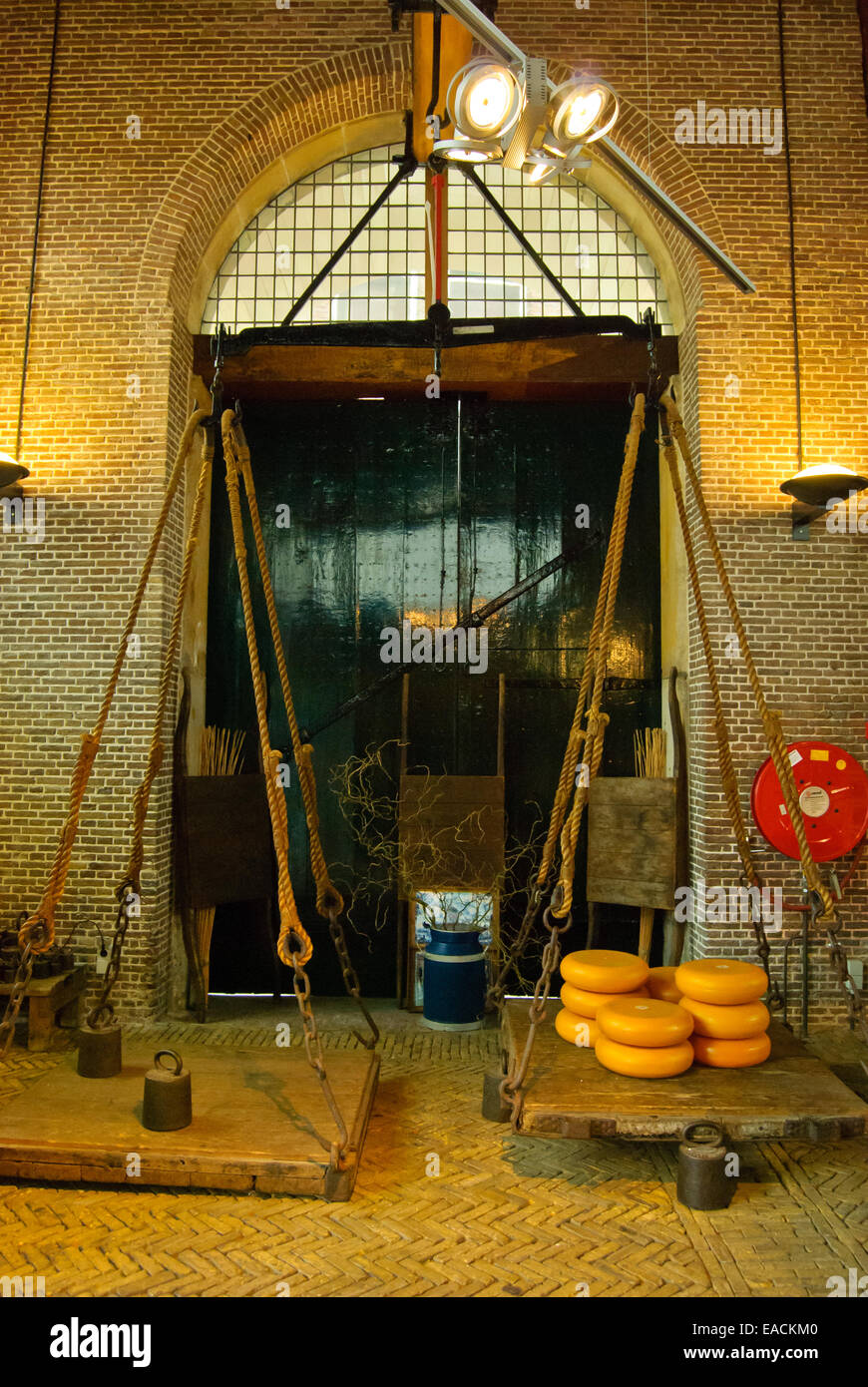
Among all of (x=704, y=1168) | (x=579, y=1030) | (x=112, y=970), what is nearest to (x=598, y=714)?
(x=579, y=1030)

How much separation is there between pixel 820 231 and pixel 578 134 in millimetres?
3310

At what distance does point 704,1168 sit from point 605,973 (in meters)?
0.98

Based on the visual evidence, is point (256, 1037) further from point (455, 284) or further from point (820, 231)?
point (820, 231)

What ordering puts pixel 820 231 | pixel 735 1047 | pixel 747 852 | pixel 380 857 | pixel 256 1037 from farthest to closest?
pixel 380 857, pixel 820 231, pixel 256 1037, pixel 747 852, pixel 735 1047

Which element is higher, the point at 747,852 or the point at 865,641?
the point at 865,641

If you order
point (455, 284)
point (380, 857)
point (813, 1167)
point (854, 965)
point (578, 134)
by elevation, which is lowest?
point (813, 1167)

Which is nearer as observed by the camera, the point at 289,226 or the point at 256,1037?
the point at 256,1037

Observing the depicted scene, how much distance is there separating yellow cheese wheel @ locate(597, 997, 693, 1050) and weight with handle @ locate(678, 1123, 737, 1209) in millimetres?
413

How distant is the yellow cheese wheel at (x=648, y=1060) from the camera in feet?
13.4

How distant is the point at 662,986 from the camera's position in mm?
4785

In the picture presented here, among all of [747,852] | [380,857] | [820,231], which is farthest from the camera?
[380,857]

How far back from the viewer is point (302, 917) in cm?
738

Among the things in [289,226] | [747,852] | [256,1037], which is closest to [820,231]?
[289,226]

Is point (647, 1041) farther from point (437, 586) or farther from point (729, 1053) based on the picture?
point (437, 586)
